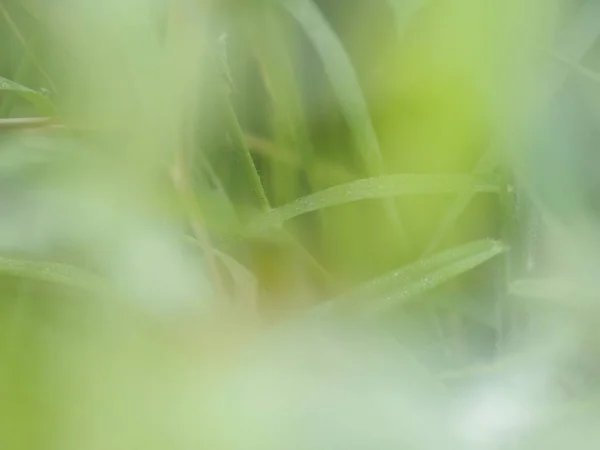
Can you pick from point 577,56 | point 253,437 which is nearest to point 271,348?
point 253,437

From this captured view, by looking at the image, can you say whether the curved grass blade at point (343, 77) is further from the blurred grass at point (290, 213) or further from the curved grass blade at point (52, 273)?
the curved grass blade at point (52, 273)

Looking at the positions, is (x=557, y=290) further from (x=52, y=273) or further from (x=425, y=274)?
(x=52, y=273)

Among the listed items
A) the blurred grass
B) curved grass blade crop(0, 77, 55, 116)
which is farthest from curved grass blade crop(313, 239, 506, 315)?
curved grass blade crop(0, 77, 55, 116)

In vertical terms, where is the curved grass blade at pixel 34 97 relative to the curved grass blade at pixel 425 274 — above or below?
above

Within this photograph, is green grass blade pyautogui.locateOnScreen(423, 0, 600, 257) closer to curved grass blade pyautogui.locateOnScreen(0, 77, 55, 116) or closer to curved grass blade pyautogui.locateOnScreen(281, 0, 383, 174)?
curved grass blade pyautogui.locateOnScreen(281, 0, 383, 174)

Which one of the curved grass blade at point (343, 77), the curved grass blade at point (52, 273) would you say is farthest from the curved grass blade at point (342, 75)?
the curved grass blade at point (52, 273)

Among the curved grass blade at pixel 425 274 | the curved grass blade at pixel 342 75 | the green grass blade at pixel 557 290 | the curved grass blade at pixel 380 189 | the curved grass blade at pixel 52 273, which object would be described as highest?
the curved grass blade at pixel 342 75
